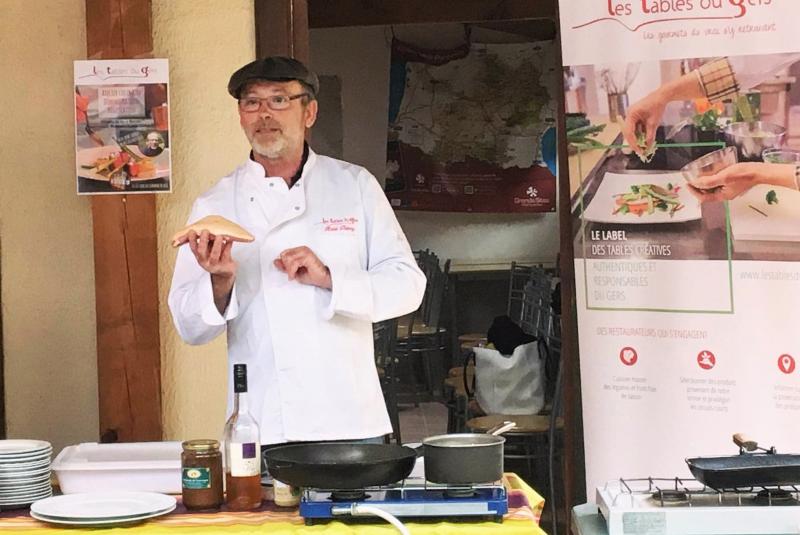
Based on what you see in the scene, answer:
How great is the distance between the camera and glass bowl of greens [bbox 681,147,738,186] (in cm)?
306

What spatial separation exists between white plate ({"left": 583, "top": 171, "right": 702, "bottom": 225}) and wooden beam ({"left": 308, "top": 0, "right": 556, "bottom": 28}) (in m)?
1.09

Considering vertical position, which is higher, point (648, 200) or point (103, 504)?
point (648, 200)

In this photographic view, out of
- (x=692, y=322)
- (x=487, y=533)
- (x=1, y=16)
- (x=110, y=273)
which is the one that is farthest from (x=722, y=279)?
(x=1, y=16)

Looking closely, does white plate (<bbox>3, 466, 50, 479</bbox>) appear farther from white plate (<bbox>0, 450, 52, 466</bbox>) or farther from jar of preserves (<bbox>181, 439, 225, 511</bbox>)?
jar of preserves (<bbox>181, 439, 225, 511</bbox>)

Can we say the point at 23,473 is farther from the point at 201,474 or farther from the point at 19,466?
the point at 201,474

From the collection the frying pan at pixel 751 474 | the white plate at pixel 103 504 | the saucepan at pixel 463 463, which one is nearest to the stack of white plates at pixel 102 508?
the white plate at pixel 103 504

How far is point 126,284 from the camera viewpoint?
11.1 ft

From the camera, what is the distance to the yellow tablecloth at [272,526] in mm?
1884

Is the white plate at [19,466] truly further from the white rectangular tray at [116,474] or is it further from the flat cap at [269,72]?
the flat cap at [269,72]

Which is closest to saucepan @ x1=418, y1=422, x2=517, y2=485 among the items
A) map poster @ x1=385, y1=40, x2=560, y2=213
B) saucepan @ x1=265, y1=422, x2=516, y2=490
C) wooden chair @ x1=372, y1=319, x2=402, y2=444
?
saucepan @ x1=265, y1=422, x2=516, y2=490

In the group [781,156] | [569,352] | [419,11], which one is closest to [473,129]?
[419,11]

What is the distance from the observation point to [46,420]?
3576 millimetres

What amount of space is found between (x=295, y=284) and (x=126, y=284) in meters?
1.00

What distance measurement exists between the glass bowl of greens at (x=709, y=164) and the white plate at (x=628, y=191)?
0.08 feet
